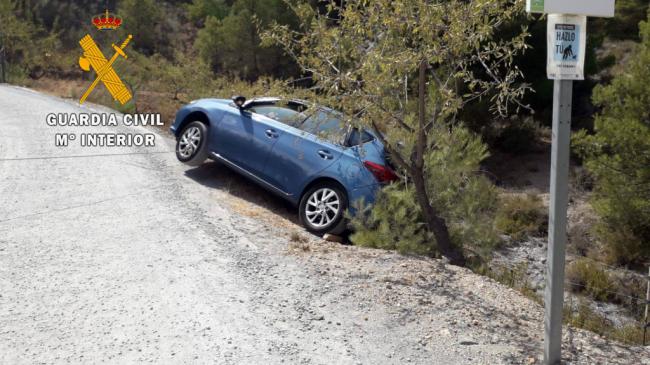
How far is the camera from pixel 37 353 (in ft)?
15.5

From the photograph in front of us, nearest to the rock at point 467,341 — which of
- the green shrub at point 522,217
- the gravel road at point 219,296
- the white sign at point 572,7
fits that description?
the gravel road at point 219,296

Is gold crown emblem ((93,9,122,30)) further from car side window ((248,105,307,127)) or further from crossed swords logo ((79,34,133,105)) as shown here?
car side window ((248,105,307,127))

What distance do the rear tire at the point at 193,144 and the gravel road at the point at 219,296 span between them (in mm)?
1442

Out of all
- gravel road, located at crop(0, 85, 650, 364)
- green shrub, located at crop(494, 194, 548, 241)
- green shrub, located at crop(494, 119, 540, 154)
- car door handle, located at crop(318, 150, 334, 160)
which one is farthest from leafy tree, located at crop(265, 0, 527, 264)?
green shrub, located at crop(494, 119, 540, 154)

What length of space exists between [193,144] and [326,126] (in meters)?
2.62

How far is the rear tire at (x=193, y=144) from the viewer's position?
1042 centimetres

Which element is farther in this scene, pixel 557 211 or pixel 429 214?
pixel 429 214

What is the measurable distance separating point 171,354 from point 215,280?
145 centimetres

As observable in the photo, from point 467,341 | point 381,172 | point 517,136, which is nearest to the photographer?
point 467,341

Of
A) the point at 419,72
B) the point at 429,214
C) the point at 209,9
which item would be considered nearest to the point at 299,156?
the point at 429,214

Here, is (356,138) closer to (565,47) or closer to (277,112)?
(277,112)

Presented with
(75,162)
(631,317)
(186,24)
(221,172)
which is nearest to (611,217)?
(631,317)

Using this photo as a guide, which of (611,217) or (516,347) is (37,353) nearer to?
(516,347)

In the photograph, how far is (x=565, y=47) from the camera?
4.78 m
